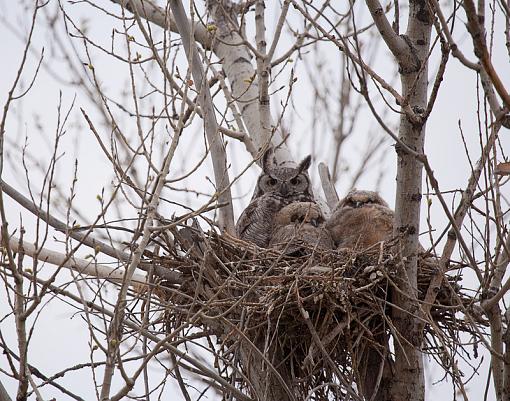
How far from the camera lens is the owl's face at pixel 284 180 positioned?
605 centimetres

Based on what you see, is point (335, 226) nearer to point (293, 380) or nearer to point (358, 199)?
point (358, 199)

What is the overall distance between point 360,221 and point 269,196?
1.04 metres

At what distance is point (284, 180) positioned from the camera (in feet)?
19.9

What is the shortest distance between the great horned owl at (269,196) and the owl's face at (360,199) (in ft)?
1.92

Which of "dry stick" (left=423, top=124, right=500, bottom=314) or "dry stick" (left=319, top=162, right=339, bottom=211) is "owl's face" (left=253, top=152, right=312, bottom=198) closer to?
"dry stick" (left=319, top=162, right=339, bottom=211)

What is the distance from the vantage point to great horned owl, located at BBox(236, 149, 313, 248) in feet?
18.0

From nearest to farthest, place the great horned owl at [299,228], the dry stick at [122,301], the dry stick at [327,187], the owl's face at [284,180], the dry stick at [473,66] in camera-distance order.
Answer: the dry stick at [473,66] < the dry stick at [122,301] < the great horned owl at [299,228] < the owl's face at [284,180] < the dry stick at [327,187]

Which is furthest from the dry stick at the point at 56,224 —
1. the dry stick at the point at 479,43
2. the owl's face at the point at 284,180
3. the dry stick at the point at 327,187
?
the dry stick at the point at 327,187

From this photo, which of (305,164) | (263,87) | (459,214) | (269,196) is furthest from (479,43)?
(305,164)

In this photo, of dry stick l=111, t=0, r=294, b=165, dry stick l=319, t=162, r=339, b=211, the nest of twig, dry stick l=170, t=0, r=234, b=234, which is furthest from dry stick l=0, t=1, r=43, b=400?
dry stick l=319, t=162, r=339, b=211

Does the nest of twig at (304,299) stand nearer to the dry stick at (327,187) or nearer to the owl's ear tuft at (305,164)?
the owl's ear tuft at (305,164)

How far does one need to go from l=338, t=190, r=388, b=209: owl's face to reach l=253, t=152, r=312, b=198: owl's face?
75 centimetres

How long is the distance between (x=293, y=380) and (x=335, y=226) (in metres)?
1.29

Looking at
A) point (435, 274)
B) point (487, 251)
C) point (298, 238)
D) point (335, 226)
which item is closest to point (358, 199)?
point (335, 226)
